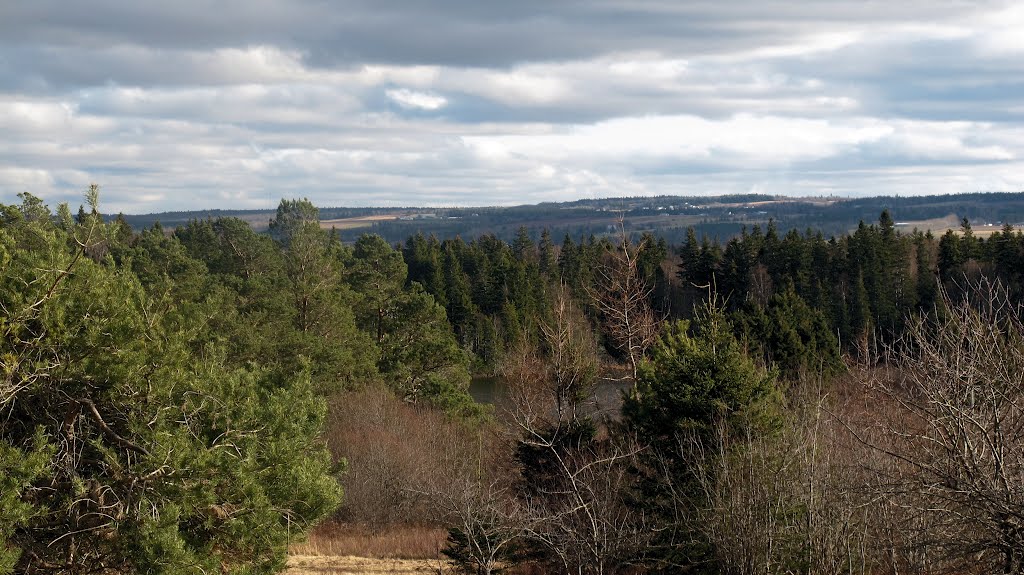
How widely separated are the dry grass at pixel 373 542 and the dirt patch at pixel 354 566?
0.74 metres

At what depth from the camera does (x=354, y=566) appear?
21453mm

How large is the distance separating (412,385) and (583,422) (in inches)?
1075

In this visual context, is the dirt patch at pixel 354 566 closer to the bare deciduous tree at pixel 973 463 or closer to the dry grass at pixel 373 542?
the dry grass at pixel 373 542

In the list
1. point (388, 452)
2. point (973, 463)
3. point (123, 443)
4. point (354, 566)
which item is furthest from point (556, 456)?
point (388, 452)

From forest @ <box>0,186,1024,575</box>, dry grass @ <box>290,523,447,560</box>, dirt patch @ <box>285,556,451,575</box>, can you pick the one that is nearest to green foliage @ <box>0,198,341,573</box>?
forest @ <box>0,186,1024,575</box>

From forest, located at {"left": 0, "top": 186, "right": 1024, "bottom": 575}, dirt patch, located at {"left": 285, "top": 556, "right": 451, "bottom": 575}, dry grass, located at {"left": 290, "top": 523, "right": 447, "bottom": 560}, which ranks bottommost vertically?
dry grass, located at {"left": 290, "top": 523, "right": 447, "bottom": 560}

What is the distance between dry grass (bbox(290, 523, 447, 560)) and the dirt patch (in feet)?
2.44

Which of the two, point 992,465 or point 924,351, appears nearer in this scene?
point 992,465

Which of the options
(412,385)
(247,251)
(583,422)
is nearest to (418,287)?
(412,385)

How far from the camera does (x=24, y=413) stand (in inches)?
635

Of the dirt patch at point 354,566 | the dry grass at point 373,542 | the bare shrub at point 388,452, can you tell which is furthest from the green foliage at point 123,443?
the bare shrub at point 388,452

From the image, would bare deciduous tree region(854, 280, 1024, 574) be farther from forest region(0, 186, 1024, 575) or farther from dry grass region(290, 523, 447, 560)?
dry grass region(290, 523, 447, 560)

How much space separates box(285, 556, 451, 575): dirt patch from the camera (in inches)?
809

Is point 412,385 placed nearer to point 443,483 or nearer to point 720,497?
point 443,483
